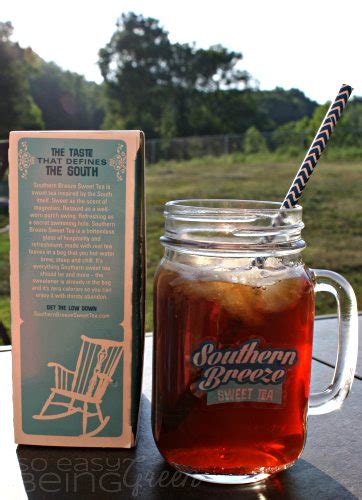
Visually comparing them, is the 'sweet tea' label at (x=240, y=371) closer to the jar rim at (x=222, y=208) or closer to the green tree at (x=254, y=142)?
the jar rim at (x=222, y=208)

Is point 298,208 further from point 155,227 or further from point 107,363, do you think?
point 155,227

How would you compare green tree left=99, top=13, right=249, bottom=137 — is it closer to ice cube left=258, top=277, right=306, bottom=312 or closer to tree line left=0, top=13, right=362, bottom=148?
tree line left=0, top=13, right=362, bottom=148

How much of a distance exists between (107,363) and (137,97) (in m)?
5.79

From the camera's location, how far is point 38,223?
57 cm

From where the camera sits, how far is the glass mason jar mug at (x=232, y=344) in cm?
51

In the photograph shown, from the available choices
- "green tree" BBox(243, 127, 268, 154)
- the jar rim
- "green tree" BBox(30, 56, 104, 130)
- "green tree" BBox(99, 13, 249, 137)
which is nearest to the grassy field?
"green tree" BBox(243, 127, 268, 154)

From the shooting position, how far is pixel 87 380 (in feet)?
1.91

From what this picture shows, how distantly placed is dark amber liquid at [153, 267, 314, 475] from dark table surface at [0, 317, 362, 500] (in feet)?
0.06

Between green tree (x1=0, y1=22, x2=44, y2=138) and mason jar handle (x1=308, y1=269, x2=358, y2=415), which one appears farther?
green tree (x1=0, y1=22, x2=44, y2=138)

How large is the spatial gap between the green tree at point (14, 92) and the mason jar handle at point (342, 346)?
160 inches

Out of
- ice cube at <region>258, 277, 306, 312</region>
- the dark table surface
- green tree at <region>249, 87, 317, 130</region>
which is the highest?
green tree at <region>249, 87, 317, 130</region>

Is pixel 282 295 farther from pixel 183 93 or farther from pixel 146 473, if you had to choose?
pixel 183 93

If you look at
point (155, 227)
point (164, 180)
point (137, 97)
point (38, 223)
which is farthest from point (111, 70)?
point (38, 223)

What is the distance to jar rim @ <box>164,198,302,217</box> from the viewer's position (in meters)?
0.55
